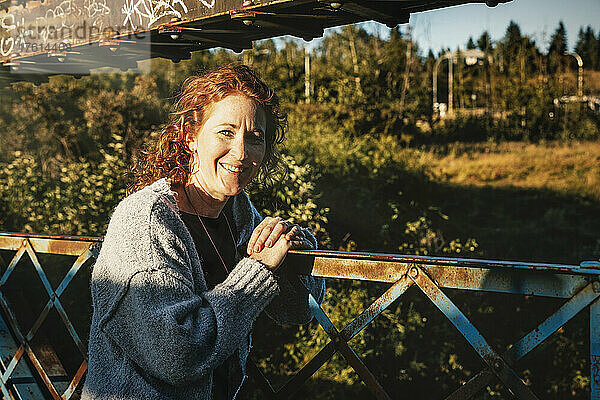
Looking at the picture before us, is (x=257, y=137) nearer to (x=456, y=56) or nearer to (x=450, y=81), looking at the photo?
(x=450, y=81)

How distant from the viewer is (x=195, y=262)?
1.58 m

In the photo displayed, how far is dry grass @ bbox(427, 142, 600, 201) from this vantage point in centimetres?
1416

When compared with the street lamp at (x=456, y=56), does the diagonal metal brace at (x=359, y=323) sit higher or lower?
lower

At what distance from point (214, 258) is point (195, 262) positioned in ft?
0.64

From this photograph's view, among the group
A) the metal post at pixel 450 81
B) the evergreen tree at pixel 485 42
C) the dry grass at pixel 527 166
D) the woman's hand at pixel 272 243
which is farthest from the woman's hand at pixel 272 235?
the evergreen tree at pixel 485 42

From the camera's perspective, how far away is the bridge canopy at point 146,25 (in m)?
2.38

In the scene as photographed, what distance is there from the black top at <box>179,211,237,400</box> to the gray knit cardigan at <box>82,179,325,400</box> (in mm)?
128

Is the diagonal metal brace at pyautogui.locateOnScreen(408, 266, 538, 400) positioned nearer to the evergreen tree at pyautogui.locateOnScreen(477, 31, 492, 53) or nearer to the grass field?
the grass field

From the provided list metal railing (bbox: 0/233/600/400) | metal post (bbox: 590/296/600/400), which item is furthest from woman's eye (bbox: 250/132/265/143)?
metal post (bbox: 590/296/600/400)

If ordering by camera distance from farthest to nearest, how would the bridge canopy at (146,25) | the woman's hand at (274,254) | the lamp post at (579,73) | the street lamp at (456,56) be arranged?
the street lamp at (456,56)
the lamp post at (579,73)
the bridge canopy at (146,25)
the woman's hand at (274,254)

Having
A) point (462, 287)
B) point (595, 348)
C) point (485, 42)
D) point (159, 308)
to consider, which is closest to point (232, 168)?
point (159, 308)

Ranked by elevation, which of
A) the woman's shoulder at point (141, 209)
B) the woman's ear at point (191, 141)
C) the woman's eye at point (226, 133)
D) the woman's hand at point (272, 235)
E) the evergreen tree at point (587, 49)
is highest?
the evergreen tree at point (587, 49)

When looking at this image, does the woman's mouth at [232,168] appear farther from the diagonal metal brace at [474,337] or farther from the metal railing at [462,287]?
the diagonal metal brace at [474,337]

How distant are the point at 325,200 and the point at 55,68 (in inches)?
143
